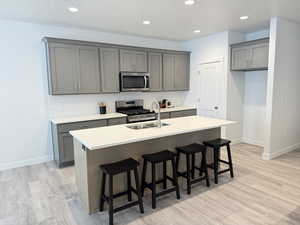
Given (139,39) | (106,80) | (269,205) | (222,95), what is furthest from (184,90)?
(269,205)

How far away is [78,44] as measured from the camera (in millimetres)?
4125

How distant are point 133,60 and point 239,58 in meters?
2.46

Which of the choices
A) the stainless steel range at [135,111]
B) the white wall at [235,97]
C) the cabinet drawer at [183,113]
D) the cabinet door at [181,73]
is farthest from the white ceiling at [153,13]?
the cabinet drawer at [183,113]

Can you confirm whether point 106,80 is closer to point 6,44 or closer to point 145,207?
point 6,44

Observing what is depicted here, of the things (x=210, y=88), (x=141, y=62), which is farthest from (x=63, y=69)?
(x=210, y=88)

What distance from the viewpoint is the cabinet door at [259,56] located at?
168 inches

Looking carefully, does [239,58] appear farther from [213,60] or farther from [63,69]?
[63,69]

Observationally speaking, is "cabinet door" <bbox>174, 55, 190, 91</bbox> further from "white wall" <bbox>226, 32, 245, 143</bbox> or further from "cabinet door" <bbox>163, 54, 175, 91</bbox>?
"white wall" <bbox>226, 32, 245, 143</bbox>

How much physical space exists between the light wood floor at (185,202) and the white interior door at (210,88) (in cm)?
190

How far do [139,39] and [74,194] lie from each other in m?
3.89

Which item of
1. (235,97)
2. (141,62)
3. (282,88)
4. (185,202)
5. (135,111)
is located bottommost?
(185,202)

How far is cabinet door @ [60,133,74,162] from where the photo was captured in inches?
152

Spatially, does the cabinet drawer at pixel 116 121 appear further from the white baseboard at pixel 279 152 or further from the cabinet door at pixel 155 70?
the white baseboard at pixel 279 152

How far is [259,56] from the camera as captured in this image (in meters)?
4.39
